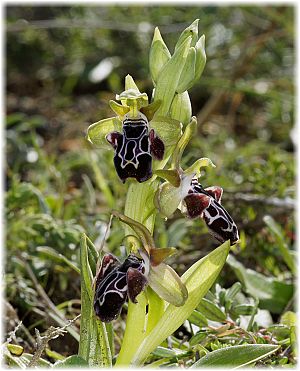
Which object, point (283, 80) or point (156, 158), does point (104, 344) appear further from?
point (283, 80)

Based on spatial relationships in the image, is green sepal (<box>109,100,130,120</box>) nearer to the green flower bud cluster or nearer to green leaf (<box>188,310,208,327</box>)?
the green flower bud cluster

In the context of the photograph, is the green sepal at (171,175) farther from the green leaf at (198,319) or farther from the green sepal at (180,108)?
the green leaf at (198,319)

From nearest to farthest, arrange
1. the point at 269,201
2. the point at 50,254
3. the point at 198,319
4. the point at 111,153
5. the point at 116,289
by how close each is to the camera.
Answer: the point at 116,289 → the point at 198,319 → the point at 50,254 → the point at 269,201 → the point at 111,153

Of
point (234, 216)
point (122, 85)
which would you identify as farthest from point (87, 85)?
point (234, 216)

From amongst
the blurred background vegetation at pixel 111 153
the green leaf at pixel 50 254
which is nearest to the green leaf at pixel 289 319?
the blurred background vegetation at pixel 111 153

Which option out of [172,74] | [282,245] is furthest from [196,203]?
[282,245]

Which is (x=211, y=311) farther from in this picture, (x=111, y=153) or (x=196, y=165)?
(x=111, y=153)
